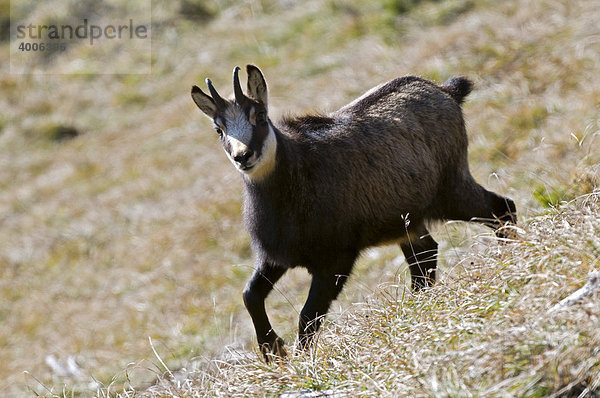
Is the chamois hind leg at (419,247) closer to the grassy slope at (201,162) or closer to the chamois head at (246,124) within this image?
the grassy slope at (201,162)

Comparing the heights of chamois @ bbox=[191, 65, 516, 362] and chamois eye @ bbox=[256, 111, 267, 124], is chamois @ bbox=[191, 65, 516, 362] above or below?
below

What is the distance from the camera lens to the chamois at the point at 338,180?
18.0 feet

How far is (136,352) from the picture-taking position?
32.9 feet

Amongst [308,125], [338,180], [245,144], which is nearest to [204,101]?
[245,144]

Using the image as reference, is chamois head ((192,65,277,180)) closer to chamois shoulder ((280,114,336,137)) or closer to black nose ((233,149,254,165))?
black nose ((233,149,254,165))

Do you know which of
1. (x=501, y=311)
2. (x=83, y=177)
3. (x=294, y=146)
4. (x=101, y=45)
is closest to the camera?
(x=501, y=311)

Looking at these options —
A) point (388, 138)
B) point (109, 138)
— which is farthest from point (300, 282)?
point (109, 138)

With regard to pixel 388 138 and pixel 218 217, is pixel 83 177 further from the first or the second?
pixel 388 138

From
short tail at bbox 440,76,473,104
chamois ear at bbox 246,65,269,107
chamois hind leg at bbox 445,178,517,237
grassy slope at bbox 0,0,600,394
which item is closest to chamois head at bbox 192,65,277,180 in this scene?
chamois ear at bbox 246,65,269,107

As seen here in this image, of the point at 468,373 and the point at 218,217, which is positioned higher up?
the point at 468,373

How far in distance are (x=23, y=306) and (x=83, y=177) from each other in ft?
15.3

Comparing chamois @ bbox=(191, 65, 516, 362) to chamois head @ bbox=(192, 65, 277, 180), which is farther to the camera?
chamois @ bbox=(191, 65, 516, 362)

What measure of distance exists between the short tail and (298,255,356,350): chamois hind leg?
205 cm

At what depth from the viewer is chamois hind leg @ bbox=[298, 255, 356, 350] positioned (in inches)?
211
